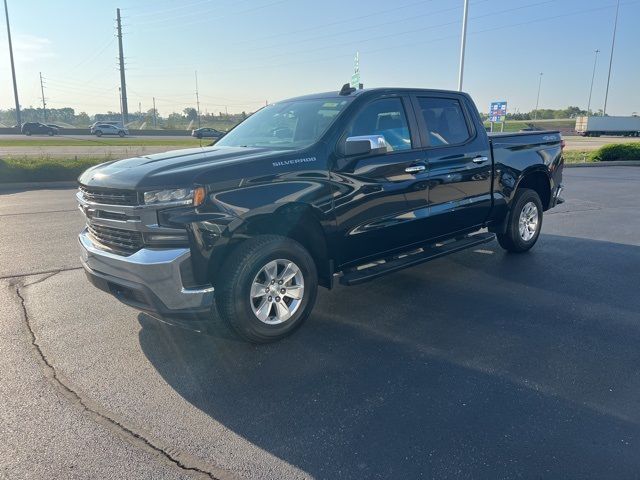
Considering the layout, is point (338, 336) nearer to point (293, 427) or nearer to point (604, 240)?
point (293, 427)

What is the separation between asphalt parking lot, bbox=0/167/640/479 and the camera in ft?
8.38

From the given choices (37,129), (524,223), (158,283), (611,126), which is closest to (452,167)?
(524,223)

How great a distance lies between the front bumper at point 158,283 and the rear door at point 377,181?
1.37 m

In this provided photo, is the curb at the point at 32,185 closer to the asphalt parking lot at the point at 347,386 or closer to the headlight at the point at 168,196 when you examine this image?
the asphalt parking lot at the point at 347,386

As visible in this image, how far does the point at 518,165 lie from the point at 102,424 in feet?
17.4

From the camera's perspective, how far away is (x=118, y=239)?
354 cm

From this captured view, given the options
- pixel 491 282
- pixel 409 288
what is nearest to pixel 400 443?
pixel 409 288

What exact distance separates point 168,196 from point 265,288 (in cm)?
102

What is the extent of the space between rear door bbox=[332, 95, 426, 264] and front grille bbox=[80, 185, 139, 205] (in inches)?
63.1

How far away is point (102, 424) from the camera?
9.37ft

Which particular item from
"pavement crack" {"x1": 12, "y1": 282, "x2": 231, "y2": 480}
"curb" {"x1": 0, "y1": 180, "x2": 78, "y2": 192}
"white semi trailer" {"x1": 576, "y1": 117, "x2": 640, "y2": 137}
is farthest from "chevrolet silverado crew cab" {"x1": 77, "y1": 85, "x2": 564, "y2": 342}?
"white semi trailer" {"x1": 576, "y1": 117, "x2": 640, "y2": 137}

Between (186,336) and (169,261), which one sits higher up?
(169,261)

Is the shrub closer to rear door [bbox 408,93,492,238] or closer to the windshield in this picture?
rear door [bbox 408,93,492,238]

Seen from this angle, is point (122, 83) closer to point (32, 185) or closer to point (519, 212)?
point (32, 185)
